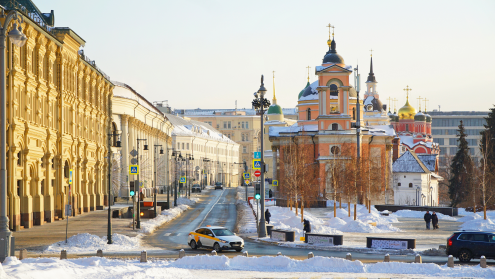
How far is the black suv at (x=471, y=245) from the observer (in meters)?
27.5

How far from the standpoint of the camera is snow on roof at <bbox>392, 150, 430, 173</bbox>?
351 ft

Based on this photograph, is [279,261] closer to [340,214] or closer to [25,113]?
[25,113]

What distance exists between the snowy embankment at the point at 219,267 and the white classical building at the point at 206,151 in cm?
12038

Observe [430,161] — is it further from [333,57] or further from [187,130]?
[187,130]

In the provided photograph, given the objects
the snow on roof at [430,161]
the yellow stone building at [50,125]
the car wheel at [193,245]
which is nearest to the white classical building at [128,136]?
the yellow stone building at [50,125]

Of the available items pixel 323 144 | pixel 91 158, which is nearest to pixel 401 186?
pixel 323 144

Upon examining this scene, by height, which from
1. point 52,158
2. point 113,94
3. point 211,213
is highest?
point 113,94

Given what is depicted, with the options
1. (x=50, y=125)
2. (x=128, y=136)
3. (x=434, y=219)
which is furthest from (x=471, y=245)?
(x=128, y=136)

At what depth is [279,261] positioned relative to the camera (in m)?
24.2

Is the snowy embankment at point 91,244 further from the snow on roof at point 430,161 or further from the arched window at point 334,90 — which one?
the snow on roof at point 430,161

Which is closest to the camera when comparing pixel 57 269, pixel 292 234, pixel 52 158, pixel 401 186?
pixel 57 269

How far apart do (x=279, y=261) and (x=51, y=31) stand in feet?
118

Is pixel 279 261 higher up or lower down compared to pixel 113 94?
lower down

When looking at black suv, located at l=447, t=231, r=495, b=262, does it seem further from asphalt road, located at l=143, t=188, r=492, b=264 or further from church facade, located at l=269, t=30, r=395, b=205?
church facade, located at l=269, t=30, r=395, b=205
